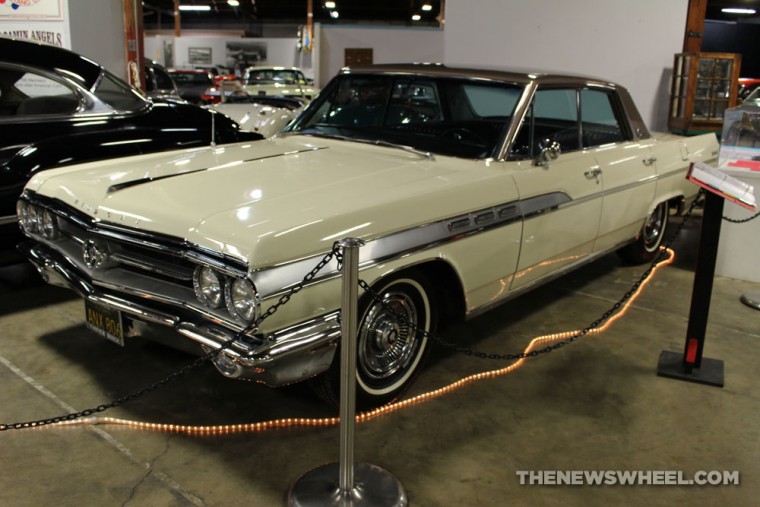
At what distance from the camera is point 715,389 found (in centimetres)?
353

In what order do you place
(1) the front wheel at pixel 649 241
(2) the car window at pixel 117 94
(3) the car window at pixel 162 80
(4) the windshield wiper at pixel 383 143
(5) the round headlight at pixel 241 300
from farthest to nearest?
1. (3) the car window at pixel 162 80
2. (1) the front wheel at pixel 649 241
3. (2) the car window at pixel 117 94
4. (4) the windshield wiper at pixel 383 143
5. (5) the round headlight at pixel 241 300

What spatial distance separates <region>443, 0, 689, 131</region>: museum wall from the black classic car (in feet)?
15.2

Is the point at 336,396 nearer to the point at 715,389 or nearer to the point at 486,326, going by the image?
the point at 486,326

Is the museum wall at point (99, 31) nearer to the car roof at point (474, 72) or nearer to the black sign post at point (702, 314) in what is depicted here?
the car roof at point (474, 72)

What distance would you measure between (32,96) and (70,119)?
1.17 ft

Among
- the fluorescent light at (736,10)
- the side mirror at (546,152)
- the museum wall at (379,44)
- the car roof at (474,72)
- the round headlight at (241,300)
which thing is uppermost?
the fluorescent light at (736,10)

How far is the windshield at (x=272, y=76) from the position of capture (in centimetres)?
1730

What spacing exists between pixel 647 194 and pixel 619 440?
246cm

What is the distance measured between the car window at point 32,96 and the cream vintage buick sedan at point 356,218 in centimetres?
140

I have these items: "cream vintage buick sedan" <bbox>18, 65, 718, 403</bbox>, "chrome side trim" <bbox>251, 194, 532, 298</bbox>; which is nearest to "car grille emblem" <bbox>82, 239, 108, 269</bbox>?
"cream vintage buick sedan" <bbox>18, 65, 718, 403</bbox>

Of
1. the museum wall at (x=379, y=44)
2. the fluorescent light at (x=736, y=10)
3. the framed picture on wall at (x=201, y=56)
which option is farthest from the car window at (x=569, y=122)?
the framed picture on wall at (x=201, y=56)

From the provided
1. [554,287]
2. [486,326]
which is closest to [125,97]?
[486,326]

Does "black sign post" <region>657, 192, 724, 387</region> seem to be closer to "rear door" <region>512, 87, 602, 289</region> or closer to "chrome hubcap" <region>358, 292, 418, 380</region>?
"rear door" <region>512, 87, 602, 289</region>

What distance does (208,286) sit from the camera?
2.64 m
